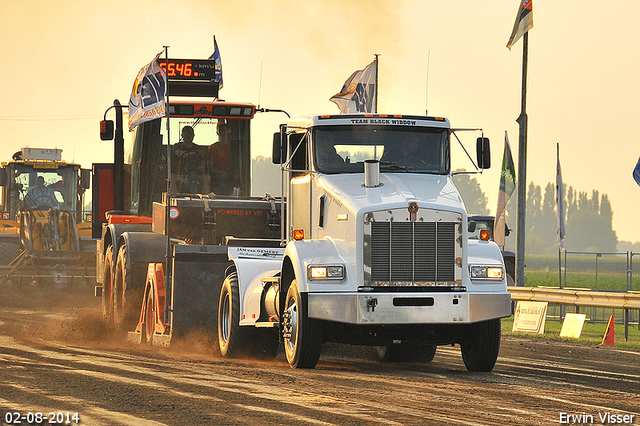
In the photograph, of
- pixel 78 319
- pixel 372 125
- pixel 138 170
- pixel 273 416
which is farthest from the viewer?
pixel 78 319

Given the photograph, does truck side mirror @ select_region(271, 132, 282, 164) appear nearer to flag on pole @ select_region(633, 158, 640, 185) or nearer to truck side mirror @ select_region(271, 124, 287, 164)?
truck side mirror @ select_region(271, 124, 287, 164)

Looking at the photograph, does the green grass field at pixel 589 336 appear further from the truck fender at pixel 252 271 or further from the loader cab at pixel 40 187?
the loader cab at pixel 40 187

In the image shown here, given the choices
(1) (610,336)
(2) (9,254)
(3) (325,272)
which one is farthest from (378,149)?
(2) (9,254)

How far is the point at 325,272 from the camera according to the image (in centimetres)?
1085

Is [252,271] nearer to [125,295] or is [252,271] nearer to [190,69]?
[125,295]

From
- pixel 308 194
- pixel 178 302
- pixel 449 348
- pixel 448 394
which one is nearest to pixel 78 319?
pixel 178 302

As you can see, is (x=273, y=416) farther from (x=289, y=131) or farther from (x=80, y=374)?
(x=289, y=131)

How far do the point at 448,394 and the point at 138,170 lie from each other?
32.8ft

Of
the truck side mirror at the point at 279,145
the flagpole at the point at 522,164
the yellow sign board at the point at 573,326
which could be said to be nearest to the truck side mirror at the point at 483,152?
the truck side mirror at the point at 279,145

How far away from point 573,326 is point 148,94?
8426 millimetres

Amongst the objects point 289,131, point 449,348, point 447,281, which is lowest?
point 449,348

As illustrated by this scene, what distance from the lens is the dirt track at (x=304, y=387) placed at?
7.79m

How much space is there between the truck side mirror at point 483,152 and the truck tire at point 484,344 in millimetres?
1980

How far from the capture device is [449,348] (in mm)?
15773
